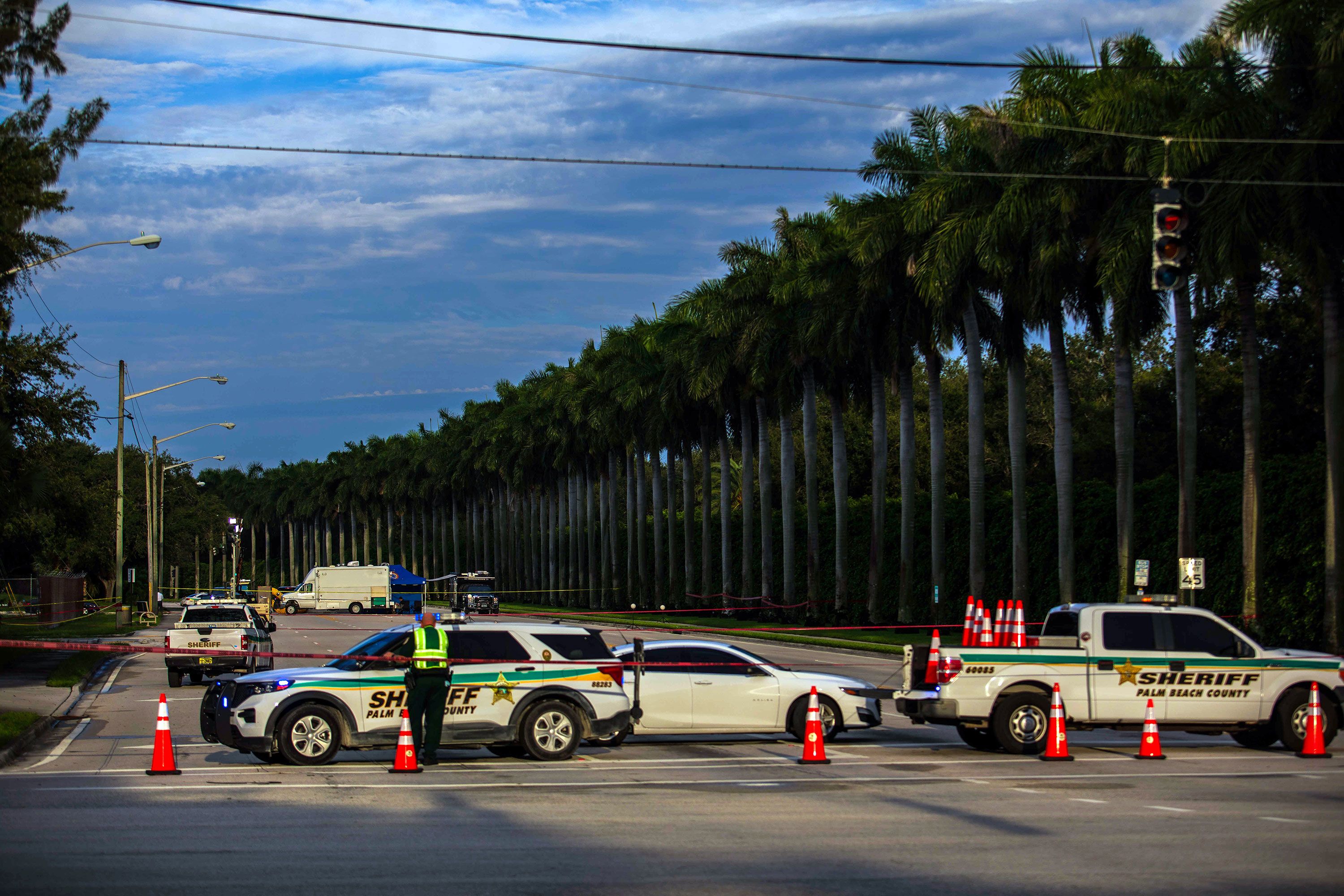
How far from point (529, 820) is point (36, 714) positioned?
13.0 metres

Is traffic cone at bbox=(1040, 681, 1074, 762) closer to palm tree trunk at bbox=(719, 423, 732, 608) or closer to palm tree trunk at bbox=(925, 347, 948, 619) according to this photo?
palm tree trunk at bbox=(925, 347, 948, 619)

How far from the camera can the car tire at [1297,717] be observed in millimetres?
17016

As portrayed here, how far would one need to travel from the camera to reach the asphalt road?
9.15 meters

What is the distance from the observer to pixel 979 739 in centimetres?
1767

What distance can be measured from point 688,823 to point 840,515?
4248 cm

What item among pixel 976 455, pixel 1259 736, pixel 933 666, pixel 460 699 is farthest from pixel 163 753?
pixel 976 455

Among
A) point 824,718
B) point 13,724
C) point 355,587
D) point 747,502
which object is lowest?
point 355,587

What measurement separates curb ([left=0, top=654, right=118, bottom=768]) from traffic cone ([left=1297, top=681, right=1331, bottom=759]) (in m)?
15.4

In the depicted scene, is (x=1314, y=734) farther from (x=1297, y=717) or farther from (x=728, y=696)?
(x=728, y=696)

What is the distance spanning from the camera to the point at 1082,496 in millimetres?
42125

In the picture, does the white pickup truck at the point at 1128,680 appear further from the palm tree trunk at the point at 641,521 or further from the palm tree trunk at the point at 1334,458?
the palm tree trunk at the point at 641,521

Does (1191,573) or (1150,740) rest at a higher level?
(1191,573)

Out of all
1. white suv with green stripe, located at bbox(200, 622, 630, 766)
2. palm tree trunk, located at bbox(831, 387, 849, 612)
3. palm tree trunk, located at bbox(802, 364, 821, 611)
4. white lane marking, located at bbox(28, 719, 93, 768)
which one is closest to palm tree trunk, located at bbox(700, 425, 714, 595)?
palm tree trunk, located at bbox(802, 364, 821, 611)

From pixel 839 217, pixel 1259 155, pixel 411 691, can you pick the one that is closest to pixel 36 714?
pixel 411 691
